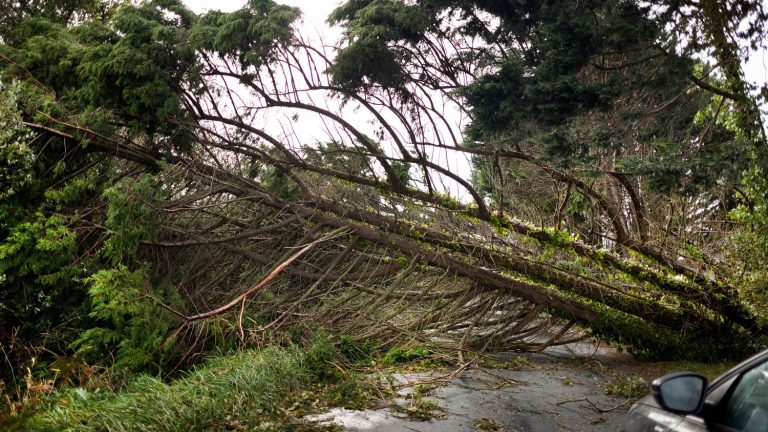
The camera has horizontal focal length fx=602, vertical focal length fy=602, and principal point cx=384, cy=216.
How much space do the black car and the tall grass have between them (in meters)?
3.69

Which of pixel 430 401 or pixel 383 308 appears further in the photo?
pixel 383 308

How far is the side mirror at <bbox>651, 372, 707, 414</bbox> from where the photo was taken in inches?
79.3

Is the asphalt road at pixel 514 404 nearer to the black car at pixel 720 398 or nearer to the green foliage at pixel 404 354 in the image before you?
the green foliage at pixel 404 354

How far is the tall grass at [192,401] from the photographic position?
4566 millimetres

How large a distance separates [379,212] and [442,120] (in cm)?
178

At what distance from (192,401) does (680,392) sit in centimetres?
402

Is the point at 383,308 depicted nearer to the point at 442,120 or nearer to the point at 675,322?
the point at 442,120

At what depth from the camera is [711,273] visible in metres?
10.5

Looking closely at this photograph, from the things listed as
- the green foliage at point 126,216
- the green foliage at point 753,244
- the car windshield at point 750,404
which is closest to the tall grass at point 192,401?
the green foliage at point 126,216

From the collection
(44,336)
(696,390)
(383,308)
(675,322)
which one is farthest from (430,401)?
(675,322)

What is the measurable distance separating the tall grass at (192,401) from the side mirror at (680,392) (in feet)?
12.1

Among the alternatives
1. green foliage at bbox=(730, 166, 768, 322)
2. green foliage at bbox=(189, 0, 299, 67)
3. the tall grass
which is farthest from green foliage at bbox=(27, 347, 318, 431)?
green foliage at bbox=(730, 166, 768, 322)

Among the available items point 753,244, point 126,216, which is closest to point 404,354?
point 126,216

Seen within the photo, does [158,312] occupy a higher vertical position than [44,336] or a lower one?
higher
